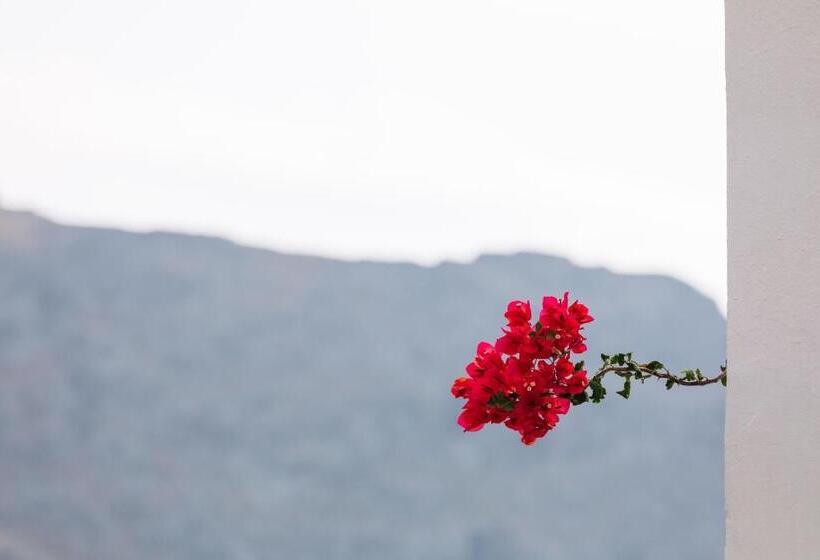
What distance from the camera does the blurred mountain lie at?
7113 millimetres

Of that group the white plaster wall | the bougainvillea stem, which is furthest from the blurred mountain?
the white plaster wall

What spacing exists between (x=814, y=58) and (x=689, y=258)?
6.69 m

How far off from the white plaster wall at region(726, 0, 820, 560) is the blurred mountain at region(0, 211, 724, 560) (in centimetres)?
646

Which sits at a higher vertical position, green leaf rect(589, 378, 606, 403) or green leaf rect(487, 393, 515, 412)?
green leaf rect(589, 378, 606, 403)

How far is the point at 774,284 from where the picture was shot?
72 cm

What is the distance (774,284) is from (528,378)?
34 centimetres

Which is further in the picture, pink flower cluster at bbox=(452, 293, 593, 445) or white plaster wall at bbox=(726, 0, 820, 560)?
pink flower cluster at bbox=(452, 293, 593, 445)

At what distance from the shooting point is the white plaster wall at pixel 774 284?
71 cm

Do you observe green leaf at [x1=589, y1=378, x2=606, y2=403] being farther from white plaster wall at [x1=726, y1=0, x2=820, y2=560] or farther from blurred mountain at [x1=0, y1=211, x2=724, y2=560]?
blurred mountain at [x1=0, y1=211, x2=724, y2=560]

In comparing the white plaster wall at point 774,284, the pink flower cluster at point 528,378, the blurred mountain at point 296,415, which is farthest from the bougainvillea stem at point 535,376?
the blurred mountain at point 296,415

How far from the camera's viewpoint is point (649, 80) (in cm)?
659

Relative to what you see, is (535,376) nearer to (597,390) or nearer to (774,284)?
(597,390)

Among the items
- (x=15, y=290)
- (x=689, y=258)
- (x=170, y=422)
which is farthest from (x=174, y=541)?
(x=689, y=258)

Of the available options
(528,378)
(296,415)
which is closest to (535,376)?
(528,378)
